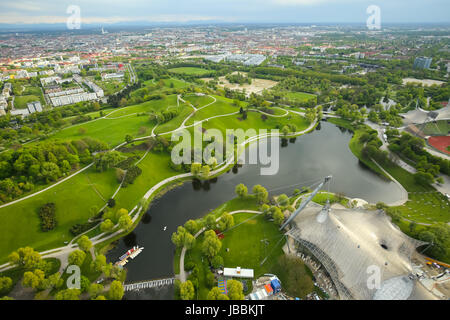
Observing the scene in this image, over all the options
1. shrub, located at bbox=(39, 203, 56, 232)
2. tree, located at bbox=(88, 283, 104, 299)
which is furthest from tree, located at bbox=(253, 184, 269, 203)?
shrub, located at bbox=(39, 203, 56, 232)

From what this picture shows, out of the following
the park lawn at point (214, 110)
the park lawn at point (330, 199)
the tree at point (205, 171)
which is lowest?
the park lawn at point (330, 199)

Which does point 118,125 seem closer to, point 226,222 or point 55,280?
point 55,280

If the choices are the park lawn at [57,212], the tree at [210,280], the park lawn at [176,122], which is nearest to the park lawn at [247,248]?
the tree at [210,280]

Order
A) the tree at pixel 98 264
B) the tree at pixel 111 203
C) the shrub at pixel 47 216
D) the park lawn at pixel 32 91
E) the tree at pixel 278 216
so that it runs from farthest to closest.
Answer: the park lawn at pixel 32 91 → the tree at pixel 111 203 → the shrub at pixel 47 216 → the tree at pixel 278 216 → the tree at pixel 98 264

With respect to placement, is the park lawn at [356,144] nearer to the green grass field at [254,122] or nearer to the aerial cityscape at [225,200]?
the aerial cityscape at [225,200]

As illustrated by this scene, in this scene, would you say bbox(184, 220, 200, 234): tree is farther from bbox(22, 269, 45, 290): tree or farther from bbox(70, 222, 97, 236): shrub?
bbox(22, 269, 45, 290): tree

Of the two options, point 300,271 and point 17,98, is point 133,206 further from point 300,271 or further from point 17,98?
point 17,98

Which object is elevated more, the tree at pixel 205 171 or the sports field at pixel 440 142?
the sports field at pixel 440 142
